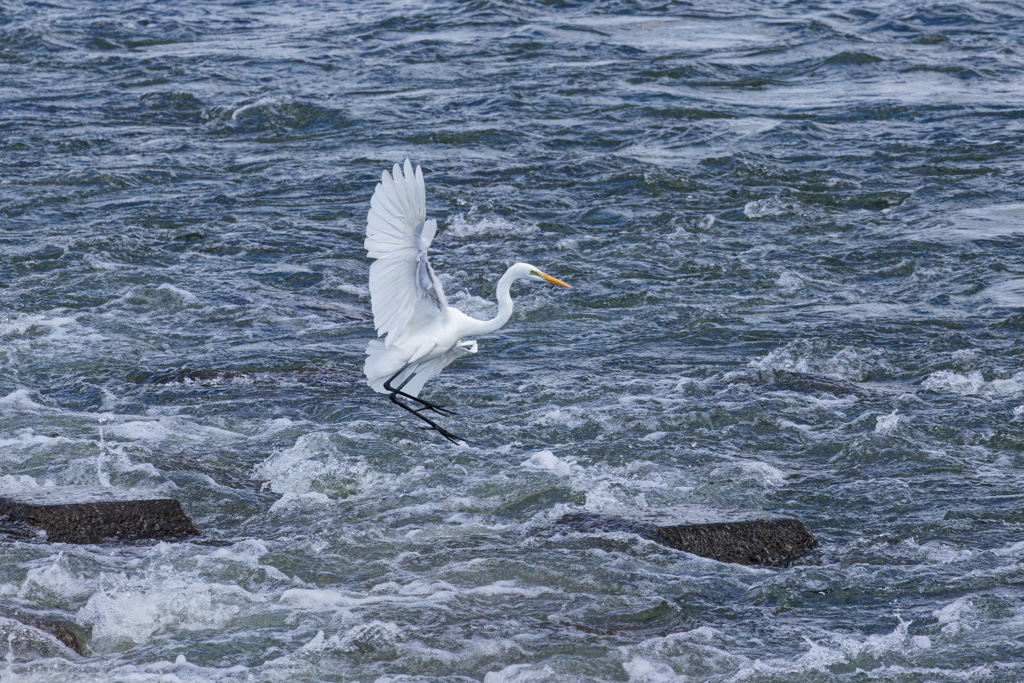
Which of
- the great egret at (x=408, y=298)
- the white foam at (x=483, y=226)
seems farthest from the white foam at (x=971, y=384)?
the white foam at (x=483, y=226)

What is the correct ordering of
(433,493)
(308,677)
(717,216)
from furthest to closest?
(717,216) → (433,493) → (308,677)

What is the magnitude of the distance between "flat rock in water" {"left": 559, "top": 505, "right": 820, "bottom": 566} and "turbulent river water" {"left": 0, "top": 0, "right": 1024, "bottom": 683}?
0.08 m

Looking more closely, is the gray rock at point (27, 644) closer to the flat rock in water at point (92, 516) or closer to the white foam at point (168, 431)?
the flat rock in water at point (92, 516)

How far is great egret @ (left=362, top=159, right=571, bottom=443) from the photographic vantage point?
16.2ft

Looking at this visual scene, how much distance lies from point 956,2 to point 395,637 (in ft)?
45.4

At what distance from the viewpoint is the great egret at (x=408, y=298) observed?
16.2 feet

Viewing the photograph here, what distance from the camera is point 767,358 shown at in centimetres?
751

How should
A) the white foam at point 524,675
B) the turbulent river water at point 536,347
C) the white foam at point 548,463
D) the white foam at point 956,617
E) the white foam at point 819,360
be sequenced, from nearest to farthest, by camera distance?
1. the white foam at point 524,675
2. the white foam at point 956,617
3. the turbulent river water at point 536,347
4. the white foam at point 548,463
5. the white foam at point 819,360

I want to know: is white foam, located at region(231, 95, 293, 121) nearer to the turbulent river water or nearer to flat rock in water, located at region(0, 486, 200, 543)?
the turbulent river water

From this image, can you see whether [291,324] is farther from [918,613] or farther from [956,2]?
[956,2]

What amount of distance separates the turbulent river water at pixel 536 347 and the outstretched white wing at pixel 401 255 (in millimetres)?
940

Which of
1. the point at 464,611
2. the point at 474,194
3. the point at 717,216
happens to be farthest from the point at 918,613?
the point at 474,194

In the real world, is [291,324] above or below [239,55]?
below

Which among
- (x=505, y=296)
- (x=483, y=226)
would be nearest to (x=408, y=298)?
Result: (x=505, y=296)
